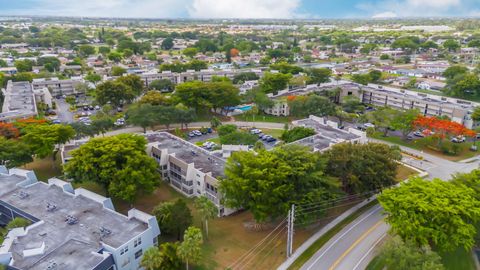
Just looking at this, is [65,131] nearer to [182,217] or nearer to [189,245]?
[182,217]

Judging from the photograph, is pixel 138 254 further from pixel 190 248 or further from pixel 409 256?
pixel 409 256

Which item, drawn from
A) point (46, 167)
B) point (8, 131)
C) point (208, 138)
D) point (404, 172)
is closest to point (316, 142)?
point (404, 172)

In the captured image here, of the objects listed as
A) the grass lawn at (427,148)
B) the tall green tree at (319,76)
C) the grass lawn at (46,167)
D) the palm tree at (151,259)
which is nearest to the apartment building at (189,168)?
the palm tree at (151,259)

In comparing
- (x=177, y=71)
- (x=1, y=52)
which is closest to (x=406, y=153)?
(x=177, y=71)

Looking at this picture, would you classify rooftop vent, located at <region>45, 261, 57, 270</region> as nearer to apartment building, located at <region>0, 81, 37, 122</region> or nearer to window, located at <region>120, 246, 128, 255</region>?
window, located at <region>120, 246, 128, 255</region>

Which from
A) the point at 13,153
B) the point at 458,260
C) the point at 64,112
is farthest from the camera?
the point at 64,112

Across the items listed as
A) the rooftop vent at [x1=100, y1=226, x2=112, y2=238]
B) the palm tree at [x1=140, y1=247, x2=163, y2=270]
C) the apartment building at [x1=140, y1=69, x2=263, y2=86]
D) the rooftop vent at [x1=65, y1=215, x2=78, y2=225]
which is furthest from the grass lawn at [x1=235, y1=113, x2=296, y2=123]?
the palm tree at [x1=140, y1=247, x2=163, y2=270]

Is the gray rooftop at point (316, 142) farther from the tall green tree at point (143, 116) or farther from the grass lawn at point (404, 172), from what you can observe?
the tall green tree at point (143, 116)
